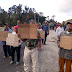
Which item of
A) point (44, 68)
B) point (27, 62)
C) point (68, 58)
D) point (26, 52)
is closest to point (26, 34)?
point (26, 52)

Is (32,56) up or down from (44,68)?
up

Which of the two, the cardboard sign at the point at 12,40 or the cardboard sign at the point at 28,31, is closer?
the cardboard sign at the point at 28,31

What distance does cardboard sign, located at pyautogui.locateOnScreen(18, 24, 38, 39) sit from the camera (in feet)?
8.13

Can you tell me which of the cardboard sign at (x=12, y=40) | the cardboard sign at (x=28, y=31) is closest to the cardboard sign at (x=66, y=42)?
the cardboard sign at (x=28, y=31)

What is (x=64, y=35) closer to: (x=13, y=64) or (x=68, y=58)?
(x=68, y=58)

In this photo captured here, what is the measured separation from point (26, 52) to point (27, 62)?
32 cm

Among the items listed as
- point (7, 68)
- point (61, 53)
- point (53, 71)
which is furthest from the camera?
point (7, 68)

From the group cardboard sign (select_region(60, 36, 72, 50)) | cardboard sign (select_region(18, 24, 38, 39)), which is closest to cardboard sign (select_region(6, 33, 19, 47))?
cardboard sign (select_region(18, 24, 38, 39))

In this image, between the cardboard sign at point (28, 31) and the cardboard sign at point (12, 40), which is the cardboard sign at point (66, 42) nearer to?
the cardboard sign at point (28, 31)

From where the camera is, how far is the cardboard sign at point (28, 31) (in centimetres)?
248

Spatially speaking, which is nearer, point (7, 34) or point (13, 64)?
point (7, 34)

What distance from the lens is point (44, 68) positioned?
359cm

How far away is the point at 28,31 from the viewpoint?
251 cm

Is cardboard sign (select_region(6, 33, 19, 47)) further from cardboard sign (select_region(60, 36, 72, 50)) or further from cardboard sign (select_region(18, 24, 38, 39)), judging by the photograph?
cardboard sign (select_region(60, 36, 72, 50))
